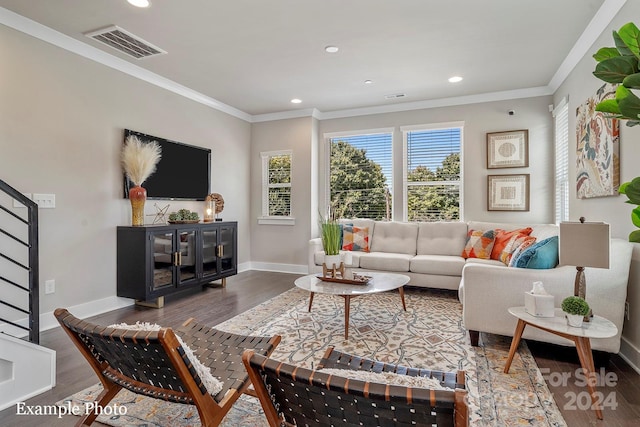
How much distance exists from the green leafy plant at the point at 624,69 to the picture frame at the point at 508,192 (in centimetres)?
361

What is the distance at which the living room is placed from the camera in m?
2.92

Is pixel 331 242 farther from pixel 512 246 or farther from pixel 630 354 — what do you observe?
pixel 630 354

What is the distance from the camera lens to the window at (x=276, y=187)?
589 cm

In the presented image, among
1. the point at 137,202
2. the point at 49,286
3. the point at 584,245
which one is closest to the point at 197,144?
the point at 137,202

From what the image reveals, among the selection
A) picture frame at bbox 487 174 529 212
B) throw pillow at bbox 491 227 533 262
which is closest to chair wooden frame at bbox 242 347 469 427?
throw pillow at bbox 491 227 533 262

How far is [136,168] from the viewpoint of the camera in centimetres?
376

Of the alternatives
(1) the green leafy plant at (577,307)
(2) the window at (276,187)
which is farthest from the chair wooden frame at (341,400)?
(2) the window at (276,187)

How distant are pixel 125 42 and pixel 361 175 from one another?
3633 mm

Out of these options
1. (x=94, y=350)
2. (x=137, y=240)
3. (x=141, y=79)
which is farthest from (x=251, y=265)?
(x=94, y=350)

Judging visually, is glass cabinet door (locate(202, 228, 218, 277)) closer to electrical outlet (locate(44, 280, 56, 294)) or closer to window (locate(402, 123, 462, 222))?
electrical outlet (locate(44, 280, 56, 294))

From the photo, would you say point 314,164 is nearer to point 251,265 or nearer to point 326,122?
point 326,122

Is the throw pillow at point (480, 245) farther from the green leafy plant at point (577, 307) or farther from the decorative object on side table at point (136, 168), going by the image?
the decorative object on side table at point (136, 168)

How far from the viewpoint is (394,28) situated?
3.10m

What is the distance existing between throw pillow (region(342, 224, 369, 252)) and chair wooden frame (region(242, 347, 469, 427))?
4017 millimetres
